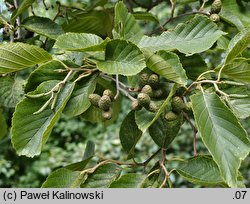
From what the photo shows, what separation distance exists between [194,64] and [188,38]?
0.08 meters

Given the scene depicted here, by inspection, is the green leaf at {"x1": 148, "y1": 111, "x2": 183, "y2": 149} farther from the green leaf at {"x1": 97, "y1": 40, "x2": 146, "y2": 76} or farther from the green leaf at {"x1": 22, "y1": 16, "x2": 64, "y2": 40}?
the green leaf at {"x1": 22, "y1": 16, "x2": 64, "y2": 40}

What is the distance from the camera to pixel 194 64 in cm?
123

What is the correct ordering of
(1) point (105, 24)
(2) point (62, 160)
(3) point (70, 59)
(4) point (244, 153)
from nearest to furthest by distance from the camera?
(4) point (244, 153)
(3) point (70, 59)
(1) point (105, 24)
(2) point (62, 160)

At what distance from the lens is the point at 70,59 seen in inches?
49.2

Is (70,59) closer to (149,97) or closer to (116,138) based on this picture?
(149,97)

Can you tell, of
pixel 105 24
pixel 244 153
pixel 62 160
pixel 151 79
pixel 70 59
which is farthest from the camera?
pixel 62 160

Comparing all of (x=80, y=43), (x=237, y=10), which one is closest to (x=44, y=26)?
(x=80, y=43)

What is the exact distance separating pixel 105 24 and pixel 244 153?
2.73ft

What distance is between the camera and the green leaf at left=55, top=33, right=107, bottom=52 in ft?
3.55

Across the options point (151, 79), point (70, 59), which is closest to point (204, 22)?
point (151, 79)

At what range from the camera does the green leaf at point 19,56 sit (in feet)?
3.80

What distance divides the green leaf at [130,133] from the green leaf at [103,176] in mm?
143

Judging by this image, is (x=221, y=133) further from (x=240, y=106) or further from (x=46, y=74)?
(x=46, y=74)
